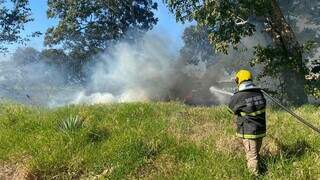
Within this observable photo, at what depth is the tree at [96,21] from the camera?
42438 mm

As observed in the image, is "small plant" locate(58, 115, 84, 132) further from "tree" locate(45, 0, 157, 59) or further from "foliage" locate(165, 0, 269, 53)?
"tree" locate(45, 0, 157, 59)

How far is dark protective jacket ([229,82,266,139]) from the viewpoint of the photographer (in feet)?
30.1

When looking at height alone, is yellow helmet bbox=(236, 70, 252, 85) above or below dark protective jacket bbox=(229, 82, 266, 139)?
above

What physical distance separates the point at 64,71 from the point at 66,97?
363cm

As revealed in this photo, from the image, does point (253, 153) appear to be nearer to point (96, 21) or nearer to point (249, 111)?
point (249, 111)

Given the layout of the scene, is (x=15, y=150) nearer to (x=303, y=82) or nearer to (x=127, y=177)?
(x=127, y=177)

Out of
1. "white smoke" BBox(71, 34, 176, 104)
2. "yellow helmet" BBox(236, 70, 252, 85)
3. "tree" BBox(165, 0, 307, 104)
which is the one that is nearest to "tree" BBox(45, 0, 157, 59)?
"white smoke" BBox(71, 34, 176, 104)

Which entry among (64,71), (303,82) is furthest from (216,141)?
(64,71)

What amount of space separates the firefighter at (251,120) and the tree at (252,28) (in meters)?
10.2

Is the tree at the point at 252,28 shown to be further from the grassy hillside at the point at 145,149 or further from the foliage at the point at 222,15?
the grassy hillside at the point at 145,149

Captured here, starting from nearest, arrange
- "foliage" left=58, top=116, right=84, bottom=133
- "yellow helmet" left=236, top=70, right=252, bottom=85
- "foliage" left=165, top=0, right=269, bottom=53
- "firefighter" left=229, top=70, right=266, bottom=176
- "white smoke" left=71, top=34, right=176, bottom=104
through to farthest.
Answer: "firefighter" left=229, top=70, right=266, bottom=176 → "yellow helmet" left=236, top=70, right=252, bottom=85 → "foliage" left=58, top=116, right=84, bottom=133 → "foliage" left=165, top=0, right=269, bottom=53 → "white smoke" left=71, top=34, right=176, bottom=104

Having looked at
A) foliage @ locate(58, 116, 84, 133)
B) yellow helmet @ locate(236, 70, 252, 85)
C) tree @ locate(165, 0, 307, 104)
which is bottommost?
foliage @ locate(58, 116, 84, 133)

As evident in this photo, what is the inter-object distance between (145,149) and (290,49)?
11784mm

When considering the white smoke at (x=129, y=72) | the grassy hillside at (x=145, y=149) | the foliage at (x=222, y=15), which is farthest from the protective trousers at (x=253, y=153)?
the white smoke at (x=129, y=72)
